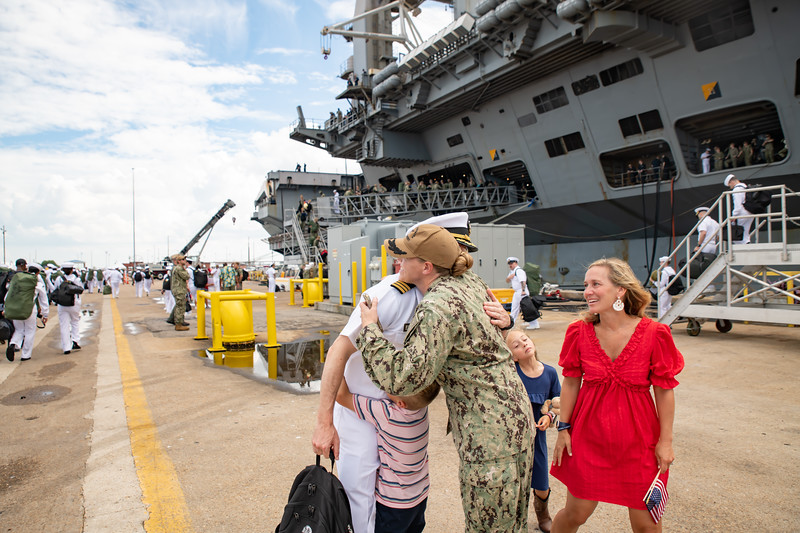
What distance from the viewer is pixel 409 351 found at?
1.83 meters

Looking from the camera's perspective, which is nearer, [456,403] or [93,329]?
[456,403]

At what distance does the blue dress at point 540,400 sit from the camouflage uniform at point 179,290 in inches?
420

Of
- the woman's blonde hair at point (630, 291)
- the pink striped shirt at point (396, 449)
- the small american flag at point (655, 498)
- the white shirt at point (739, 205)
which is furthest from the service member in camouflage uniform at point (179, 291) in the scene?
the white shirt at point (739, 205)

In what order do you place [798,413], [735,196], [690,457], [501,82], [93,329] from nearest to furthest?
[690,457]
[798,413]
[735,196]
[93,329]
[501,82]

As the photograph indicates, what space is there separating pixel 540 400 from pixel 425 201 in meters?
24.3

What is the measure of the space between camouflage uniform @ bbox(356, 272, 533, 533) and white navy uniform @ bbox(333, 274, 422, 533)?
179mm

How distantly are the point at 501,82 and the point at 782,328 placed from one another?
47.5 feet

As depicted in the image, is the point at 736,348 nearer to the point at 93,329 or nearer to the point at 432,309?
the point at 432,309

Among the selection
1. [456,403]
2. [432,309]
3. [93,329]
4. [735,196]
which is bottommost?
[93,329]

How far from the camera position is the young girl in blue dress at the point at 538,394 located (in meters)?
2.82

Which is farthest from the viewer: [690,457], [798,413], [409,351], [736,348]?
[736,348]

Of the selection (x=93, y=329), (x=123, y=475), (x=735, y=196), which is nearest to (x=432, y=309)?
(x=123, y=475)

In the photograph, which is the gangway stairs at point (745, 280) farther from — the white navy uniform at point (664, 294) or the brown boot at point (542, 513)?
the brown boot at point (542, 513)

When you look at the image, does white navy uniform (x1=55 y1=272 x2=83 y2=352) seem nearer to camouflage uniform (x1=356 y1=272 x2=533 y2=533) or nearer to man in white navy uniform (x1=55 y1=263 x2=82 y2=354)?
man in white navy uniform (x1=55 y1=263 x2=82 y2=354)
